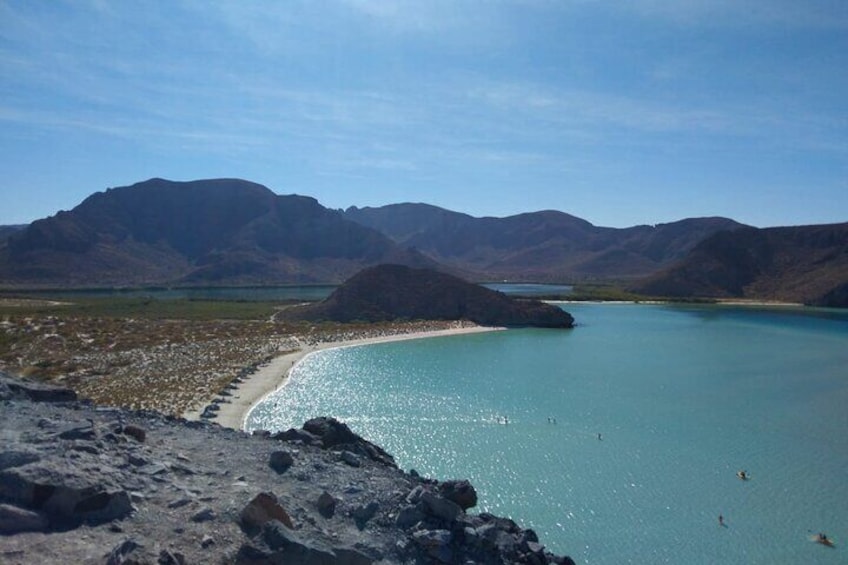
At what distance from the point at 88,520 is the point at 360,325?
5844cm

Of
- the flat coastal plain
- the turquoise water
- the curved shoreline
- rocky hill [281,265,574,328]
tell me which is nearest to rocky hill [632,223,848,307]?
rocky hill [281,265,574,328]

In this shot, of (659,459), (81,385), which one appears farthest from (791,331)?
(81,385)

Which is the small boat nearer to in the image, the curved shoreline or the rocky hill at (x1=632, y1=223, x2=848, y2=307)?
the curved shoreline

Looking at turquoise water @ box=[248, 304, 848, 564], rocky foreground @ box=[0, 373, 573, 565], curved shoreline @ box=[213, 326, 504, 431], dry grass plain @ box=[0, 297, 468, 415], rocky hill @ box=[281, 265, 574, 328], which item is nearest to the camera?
rocky foreground @ box=[0, 373, 573, 565]

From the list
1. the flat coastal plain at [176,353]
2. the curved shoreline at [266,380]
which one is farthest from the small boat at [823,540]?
the flat coastal plain at [176,353]

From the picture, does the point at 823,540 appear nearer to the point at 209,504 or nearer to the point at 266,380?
the point at 209,504

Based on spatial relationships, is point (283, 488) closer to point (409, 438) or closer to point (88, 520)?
point (88, 520)

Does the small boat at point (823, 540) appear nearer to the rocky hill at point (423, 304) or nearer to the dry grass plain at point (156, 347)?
the dry grass plain at point (156, 347)

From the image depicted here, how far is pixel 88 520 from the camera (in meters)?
9.34

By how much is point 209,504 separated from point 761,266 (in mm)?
139375

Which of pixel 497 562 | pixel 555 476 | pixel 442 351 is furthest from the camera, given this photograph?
pixel 442 351

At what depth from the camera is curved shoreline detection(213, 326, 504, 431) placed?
2831 centimetres

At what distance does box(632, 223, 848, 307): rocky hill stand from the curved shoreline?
8145 cm

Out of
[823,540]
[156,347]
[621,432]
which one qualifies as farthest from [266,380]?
[823,540]
